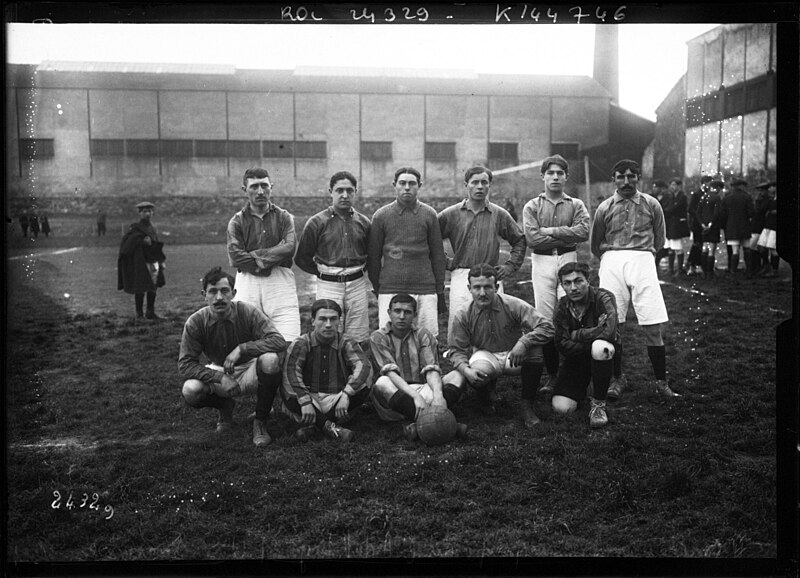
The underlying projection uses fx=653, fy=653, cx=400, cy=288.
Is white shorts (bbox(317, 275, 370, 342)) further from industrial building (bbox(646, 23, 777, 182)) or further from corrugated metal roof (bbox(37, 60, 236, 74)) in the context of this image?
industrial building (bbox(646, 23, 777, 182))

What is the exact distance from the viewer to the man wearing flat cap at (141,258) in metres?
4.19

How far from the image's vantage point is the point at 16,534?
138 inches

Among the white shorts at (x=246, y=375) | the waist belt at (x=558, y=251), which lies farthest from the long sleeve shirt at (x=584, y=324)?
the white shorts at (x=246, y=375)

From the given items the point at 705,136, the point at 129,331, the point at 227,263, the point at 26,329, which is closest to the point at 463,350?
the point at 227,263

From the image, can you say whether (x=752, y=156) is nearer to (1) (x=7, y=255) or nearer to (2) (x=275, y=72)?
(2) (x=275, y=72)

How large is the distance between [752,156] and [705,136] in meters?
0.31

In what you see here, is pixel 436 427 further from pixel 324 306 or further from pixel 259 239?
pixel 259 239

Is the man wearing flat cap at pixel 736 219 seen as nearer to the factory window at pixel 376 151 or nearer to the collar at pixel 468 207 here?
the collar at pixel 468 207

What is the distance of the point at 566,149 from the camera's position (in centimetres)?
425

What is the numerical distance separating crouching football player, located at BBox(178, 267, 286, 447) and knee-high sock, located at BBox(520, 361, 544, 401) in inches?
63.7

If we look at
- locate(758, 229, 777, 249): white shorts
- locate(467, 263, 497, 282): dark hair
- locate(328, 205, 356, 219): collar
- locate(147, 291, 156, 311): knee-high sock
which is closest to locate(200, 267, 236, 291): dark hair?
locate(147, 291, 156, 311): knee-high sock

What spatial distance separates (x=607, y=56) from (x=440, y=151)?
3.81 feet

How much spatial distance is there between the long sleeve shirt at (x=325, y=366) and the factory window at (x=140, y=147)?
1.50m

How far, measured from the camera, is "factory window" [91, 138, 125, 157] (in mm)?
3918
